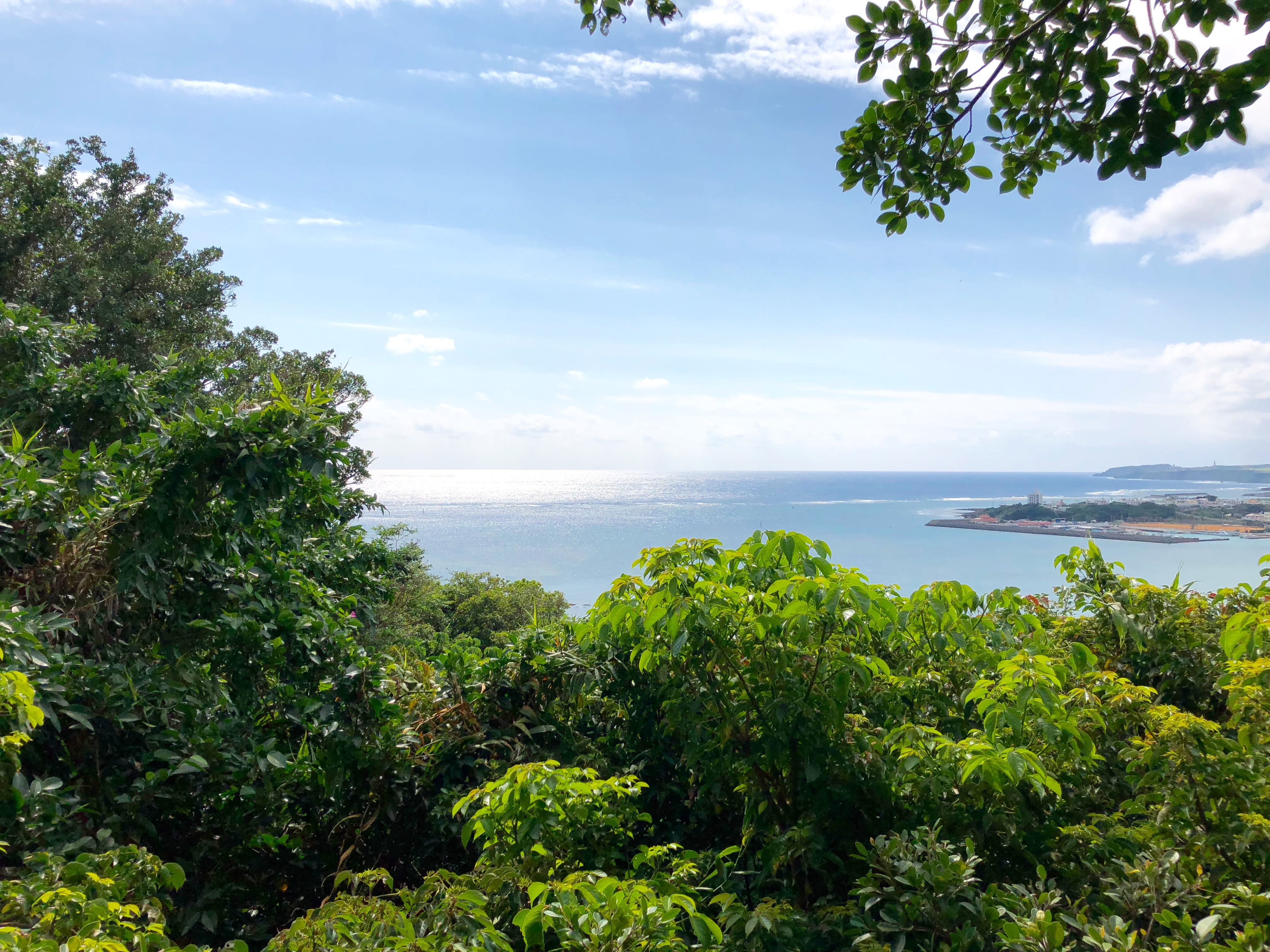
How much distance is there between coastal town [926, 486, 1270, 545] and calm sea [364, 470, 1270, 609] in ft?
3.02

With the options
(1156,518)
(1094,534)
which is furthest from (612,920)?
(1094,534)

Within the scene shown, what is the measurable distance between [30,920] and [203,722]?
157 cm

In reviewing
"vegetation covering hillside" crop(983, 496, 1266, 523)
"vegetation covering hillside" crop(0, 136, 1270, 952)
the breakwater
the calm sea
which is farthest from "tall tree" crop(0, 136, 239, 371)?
"vegetation covering hillside" crop(983, 496, 1266, 523)

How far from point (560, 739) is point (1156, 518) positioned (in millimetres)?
29597

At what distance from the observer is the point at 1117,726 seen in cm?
233

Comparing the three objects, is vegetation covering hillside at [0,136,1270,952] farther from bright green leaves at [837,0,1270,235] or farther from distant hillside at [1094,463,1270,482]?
distant hillside at [1094,463,1270,482]

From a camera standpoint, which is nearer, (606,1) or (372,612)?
(606,1)

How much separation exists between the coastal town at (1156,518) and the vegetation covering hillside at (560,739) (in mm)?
13923

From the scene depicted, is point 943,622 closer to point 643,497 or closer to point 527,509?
point 527,509

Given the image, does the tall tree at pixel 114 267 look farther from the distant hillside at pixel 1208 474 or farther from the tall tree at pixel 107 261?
the distant hillside at pixel 1208 474

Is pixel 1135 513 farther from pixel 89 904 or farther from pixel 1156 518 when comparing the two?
pixel 89 904

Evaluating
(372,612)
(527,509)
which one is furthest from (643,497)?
(372,612)

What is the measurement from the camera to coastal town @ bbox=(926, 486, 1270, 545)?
20.2 metres

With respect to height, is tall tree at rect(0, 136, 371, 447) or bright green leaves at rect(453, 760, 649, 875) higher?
tall tree at rect(0, 136, 371, 447)
